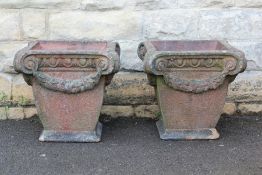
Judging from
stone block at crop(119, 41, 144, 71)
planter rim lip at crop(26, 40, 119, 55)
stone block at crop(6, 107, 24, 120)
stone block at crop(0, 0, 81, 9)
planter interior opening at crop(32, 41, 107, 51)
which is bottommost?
stone block at crop(6, 107, 24, 120)

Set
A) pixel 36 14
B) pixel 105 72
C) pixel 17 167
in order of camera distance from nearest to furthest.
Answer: pixel 17 167 < pixel 105 72 < pixel 36 14

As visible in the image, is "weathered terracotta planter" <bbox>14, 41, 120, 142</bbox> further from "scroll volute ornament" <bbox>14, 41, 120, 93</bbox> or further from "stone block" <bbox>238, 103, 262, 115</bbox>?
"stone block" <bbox>238, 103, 262, 115</bbox>

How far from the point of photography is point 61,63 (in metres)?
3.37

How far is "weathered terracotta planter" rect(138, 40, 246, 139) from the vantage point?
3391mm

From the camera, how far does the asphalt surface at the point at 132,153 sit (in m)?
3.03

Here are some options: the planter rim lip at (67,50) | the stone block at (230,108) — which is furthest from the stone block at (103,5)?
the stone block at (230,108)

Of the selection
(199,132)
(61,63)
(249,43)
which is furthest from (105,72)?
(249,43)

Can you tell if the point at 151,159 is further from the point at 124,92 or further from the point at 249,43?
the point at 249,43

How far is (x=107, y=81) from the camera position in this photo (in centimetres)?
350

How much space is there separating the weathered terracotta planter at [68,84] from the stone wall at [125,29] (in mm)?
486

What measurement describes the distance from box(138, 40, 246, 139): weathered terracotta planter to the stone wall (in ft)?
1.37

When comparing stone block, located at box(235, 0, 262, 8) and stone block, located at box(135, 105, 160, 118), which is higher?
stone block, located at box(235, 0, 262, 8)

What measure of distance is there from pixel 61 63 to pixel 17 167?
0.78 metres

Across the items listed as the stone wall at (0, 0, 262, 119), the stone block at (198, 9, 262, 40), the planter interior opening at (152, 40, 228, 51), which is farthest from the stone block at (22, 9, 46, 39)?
the stone block at (198, 9, 262, 40)
